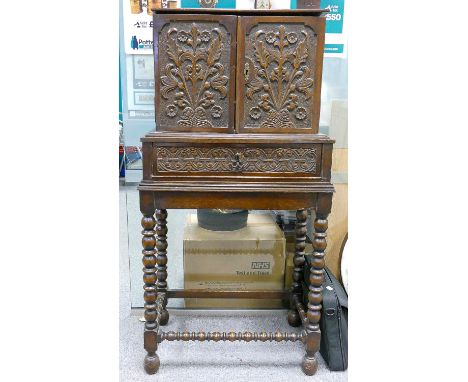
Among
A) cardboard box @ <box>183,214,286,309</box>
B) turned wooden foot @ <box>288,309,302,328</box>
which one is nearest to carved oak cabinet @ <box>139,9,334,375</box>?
cardboard box @ <box>183,214,286,309</box>

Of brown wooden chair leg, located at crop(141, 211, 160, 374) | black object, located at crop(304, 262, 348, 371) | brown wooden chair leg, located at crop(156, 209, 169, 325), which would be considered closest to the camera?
brown wooden chair leg, located at crop(141, 211, 160, 374)

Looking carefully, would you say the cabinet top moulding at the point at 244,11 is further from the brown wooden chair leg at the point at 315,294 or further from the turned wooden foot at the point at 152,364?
the turned wooden foot at the point at 152,364

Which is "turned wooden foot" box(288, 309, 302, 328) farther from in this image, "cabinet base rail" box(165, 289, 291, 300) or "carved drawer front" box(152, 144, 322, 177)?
"carved drawer front" box(152, 144, 322, 177)

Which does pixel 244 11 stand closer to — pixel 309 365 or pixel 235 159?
pixel 235 159

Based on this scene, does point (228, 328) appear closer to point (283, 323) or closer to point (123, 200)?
point (283, 323)

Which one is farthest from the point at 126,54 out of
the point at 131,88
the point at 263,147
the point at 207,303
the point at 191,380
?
the point at 191,380

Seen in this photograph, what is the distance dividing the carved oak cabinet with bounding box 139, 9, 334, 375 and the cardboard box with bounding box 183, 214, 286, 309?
0.47m

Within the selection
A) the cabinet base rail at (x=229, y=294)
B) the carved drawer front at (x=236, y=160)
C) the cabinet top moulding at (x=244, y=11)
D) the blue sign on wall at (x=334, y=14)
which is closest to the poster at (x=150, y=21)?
the blue sign on wall at (x=334, y=14)

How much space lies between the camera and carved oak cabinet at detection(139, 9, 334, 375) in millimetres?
1390

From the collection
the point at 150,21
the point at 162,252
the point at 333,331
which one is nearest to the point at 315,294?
the point at 333,331

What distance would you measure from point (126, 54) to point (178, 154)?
0.66m

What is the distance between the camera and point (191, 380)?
1.59 m

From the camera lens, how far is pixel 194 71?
4.65 ft

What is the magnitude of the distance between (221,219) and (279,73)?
807mm
